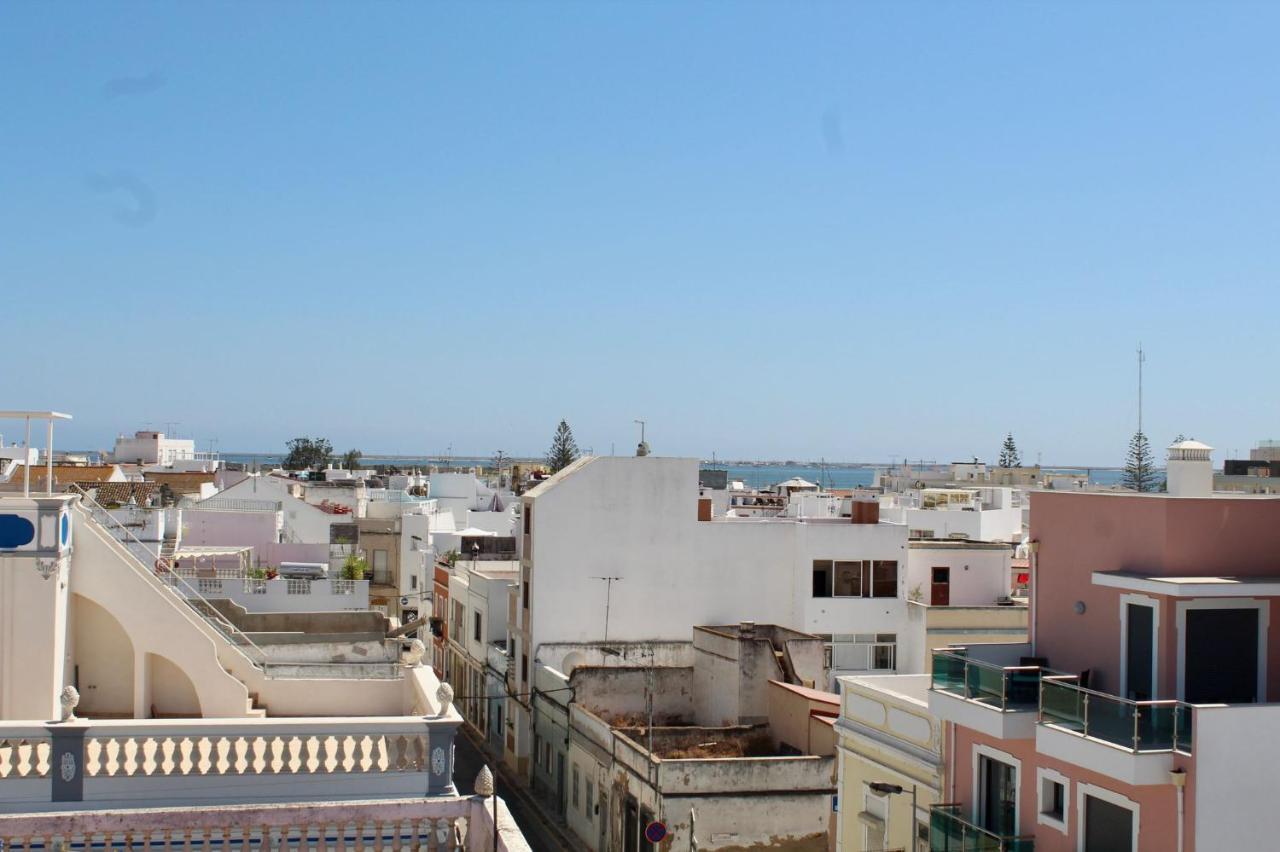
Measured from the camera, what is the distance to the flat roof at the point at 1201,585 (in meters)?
15.9

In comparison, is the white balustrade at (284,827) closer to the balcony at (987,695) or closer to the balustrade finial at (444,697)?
the balustrade finial at (444,697)

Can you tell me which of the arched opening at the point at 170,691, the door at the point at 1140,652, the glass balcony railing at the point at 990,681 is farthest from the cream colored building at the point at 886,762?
the arched opening at the point at 170,691

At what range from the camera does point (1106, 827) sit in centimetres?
1583

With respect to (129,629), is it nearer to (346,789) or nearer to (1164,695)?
(346,789)

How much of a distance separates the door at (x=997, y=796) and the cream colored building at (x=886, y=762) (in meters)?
0.88

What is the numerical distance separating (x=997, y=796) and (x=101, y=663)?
11682 mm

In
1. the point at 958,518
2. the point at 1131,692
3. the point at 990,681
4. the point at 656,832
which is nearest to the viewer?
the point at 1131,692

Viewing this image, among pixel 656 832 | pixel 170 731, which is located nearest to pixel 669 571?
pixel 656 832

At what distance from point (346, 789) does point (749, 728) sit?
2061 centimetres

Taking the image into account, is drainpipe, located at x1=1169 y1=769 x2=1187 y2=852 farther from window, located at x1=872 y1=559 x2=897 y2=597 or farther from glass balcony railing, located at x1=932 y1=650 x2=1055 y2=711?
window, located at x1=872 y1=559 x2=897 y2=597

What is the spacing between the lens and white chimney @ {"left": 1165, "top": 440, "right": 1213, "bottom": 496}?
59.6 ft

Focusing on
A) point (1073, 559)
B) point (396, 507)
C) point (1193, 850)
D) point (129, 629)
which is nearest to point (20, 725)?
point (129, 629)

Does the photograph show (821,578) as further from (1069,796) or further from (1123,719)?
(1123,719)

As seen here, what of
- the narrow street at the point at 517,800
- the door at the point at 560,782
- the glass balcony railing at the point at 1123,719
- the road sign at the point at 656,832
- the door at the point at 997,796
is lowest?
the narrow street at the point at 517,800
